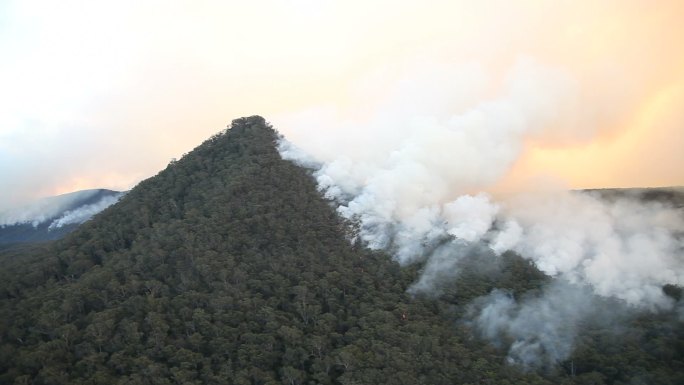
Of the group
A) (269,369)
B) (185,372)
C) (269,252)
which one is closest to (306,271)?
(269,252)

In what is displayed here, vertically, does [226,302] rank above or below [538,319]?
above

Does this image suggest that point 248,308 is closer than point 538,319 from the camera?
Yes

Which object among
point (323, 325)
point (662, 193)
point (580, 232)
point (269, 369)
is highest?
point (662, 193)

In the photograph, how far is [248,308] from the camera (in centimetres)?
5531

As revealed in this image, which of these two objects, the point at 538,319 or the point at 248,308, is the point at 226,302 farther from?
the point at 538,319

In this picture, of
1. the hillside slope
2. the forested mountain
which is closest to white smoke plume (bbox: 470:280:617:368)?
the forested mountain

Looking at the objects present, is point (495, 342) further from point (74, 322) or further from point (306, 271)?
point (74, 322)

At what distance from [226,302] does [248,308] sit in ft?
8.06

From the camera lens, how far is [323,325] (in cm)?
5384

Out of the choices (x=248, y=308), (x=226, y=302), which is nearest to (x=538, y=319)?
(x=248, y=308)

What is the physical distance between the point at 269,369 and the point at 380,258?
23.4 m

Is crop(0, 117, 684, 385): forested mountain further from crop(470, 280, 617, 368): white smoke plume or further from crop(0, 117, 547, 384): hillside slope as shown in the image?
crop(470, 280, 617, 368): white smoke plume

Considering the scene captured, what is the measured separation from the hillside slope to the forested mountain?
0.17m

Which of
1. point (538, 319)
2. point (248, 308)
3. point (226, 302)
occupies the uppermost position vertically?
point (226, 302)
